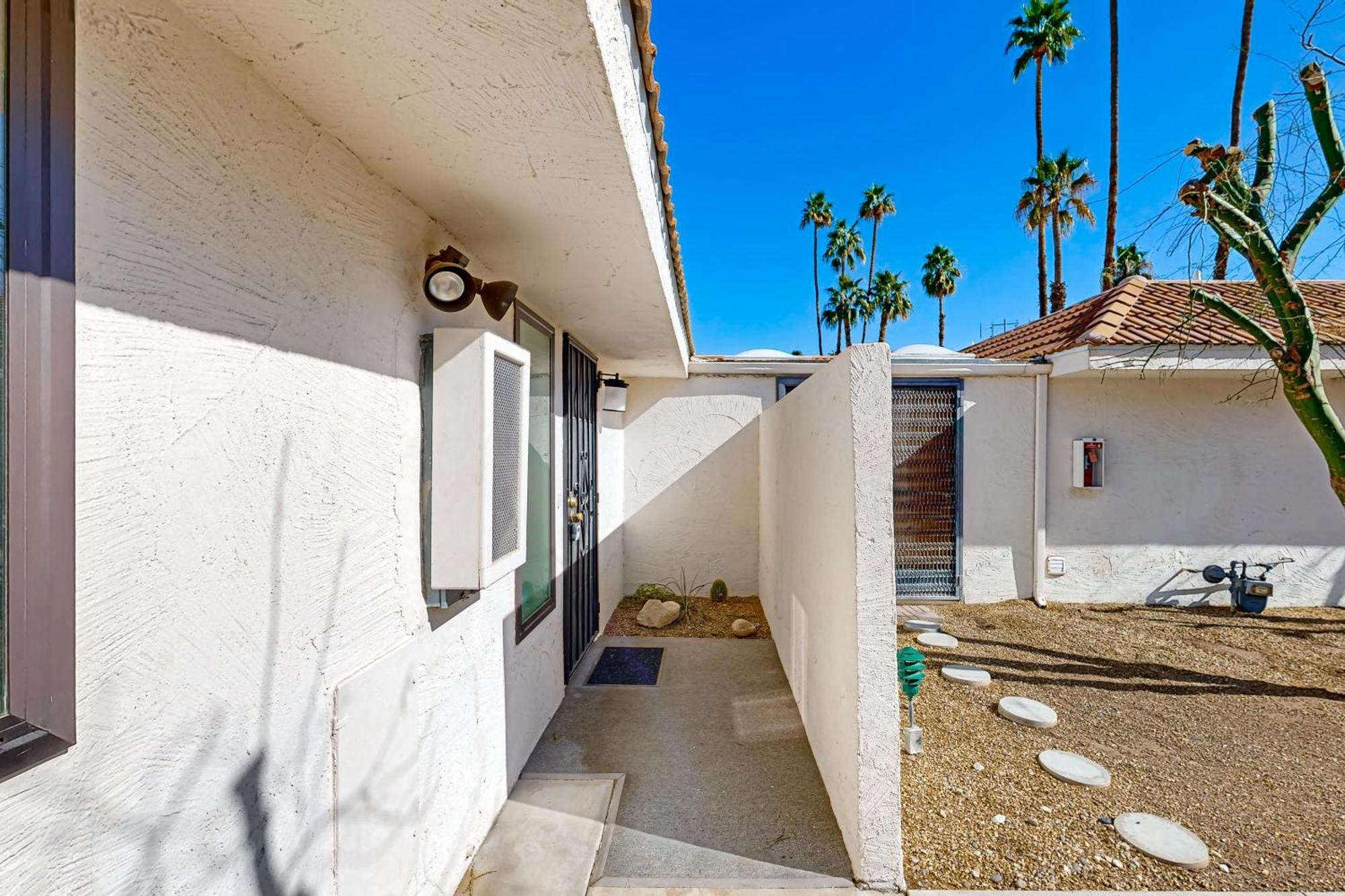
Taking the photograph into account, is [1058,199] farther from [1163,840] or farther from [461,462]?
[461,462]

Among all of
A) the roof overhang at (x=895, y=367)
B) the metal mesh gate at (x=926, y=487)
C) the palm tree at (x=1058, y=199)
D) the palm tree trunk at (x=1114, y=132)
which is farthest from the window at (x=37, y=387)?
the palm tree at (x=1058, y=199)

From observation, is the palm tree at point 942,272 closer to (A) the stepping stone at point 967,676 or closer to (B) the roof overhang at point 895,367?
(B) the roof overhang at point 895,367

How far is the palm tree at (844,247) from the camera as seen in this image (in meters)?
29.2

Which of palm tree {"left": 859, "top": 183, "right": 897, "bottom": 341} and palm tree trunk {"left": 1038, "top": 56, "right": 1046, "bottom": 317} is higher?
palm tree {"left": 859, "top": 183, "right": 897, "bottom": 341}

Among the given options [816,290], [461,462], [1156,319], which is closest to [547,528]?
[461,462]

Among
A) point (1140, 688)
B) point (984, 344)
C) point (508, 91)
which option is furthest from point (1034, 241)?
point (508, 91)

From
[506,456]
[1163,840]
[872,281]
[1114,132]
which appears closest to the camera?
[506,456]

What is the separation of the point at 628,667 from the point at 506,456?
383cm

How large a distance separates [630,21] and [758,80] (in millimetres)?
14903

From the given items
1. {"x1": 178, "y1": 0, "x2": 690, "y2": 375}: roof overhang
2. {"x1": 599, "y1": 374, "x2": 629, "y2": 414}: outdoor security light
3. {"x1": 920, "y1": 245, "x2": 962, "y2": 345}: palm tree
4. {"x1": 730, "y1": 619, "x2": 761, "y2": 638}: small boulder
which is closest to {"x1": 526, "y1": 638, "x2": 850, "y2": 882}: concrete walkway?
{"x1": 730, "y1": 619, "x2": 761, "y2": 638}: small boulder

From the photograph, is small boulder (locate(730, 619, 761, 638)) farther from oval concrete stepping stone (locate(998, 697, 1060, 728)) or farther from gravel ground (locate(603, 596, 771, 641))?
oval concrete stepping stone (locate(998, 697, 1060, 728))

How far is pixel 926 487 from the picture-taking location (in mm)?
8234

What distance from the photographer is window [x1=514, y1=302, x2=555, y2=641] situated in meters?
4.09

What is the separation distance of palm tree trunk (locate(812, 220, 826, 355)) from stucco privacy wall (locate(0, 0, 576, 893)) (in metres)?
31.8
